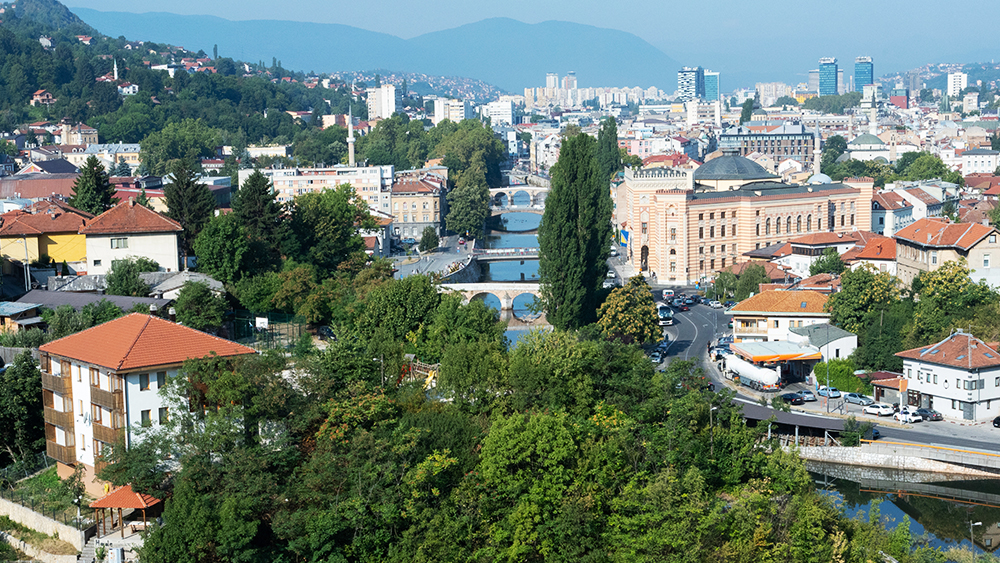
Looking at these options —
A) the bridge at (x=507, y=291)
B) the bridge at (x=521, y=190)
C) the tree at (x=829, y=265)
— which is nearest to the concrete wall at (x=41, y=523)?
the bridge at (x=507, y=291)

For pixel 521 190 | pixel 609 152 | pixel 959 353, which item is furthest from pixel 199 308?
pixel 521 190

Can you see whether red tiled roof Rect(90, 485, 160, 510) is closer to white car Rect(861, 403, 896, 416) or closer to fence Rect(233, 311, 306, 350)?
fence Rect(233, 311, 306, 350)

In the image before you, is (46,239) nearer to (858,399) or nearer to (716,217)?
(858,399)

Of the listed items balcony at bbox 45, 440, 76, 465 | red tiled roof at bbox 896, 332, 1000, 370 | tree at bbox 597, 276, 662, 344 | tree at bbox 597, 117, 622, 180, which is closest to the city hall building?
tree at bbox 597, 117, 622, 180

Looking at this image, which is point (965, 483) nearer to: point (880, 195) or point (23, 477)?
point (23, 477)

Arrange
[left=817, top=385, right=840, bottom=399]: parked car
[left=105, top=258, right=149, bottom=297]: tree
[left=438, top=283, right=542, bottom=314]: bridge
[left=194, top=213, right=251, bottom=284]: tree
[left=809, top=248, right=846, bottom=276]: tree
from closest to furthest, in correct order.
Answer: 1. [left=817, top=385, right=840, bottom=399]: parked car
2. [left=105, top=258, right=149, bottom=297]: tree
3. [left=194, top=213, right=251, bottom=284]: tree
4. [left=809, top=248, right=846, bottom=276]: tree
5. [left=438, top=283, right=542, bottom=314]: bridge

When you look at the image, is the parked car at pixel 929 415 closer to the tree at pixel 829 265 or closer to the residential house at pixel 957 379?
the residential house at pixel 957 379
